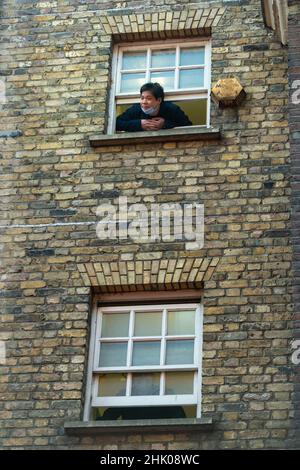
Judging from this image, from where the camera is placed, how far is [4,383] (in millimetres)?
13086

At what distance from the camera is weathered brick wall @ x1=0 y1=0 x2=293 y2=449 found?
1272cm

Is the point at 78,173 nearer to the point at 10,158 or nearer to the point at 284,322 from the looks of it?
the point at 10,158

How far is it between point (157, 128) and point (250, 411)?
160 inches

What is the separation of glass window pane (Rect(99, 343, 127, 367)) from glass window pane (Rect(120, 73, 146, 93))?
360 cm

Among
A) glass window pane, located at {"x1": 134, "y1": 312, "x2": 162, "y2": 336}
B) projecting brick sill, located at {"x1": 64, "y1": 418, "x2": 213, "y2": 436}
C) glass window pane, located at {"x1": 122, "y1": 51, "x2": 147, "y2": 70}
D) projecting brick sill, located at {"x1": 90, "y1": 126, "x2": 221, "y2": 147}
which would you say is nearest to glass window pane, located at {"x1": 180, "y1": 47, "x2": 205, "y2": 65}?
glass window pane, located at {"x1": 122, "y1": 51, "x2": 147, "y2": 70}

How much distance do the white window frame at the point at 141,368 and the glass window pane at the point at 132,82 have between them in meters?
3.15

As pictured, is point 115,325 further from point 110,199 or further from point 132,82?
point 132,82

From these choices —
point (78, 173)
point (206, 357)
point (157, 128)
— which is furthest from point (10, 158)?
point (206, 357)

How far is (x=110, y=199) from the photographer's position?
1421 cm

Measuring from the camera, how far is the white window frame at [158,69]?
15152 mm

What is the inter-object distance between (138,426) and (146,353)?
1122mm

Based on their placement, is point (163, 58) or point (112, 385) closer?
point (112, 385)

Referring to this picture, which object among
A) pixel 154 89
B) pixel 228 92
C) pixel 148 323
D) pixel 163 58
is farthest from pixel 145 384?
pixel 163 58
